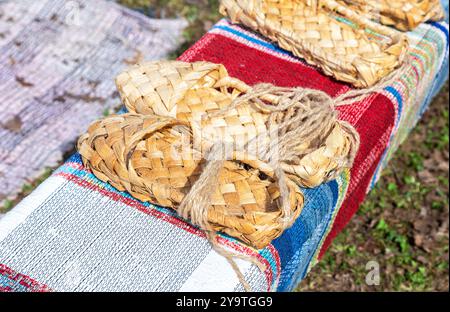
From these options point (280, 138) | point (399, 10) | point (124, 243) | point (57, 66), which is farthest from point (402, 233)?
point (57, 66)

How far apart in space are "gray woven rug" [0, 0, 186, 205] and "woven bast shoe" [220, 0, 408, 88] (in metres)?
0.78

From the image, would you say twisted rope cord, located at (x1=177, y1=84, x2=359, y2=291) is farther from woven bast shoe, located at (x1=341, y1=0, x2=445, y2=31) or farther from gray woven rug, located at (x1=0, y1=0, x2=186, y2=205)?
gray woven rug, located at (x1=0, y1=0, x2=186, y2=205)

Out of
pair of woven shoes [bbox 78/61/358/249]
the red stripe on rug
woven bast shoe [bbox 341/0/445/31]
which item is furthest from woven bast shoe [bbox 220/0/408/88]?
the red stripe on rug

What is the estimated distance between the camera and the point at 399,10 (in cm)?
220

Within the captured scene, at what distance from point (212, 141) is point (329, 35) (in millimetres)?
686

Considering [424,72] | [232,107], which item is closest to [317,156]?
[232,107]

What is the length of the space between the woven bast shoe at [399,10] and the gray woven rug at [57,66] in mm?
962

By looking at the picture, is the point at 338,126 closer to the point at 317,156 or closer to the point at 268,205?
the point at 317,156

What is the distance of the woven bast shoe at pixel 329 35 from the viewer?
6.40 ft

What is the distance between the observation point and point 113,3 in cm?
295

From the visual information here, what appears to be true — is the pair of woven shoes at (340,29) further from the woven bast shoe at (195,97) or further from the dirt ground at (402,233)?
the dirt ground at (402,233)

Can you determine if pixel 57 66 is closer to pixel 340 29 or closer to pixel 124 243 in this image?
pixel 340 29

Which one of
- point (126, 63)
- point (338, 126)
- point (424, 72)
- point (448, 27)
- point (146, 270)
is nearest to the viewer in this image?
point (146, 270)

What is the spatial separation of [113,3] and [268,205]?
1754mm
